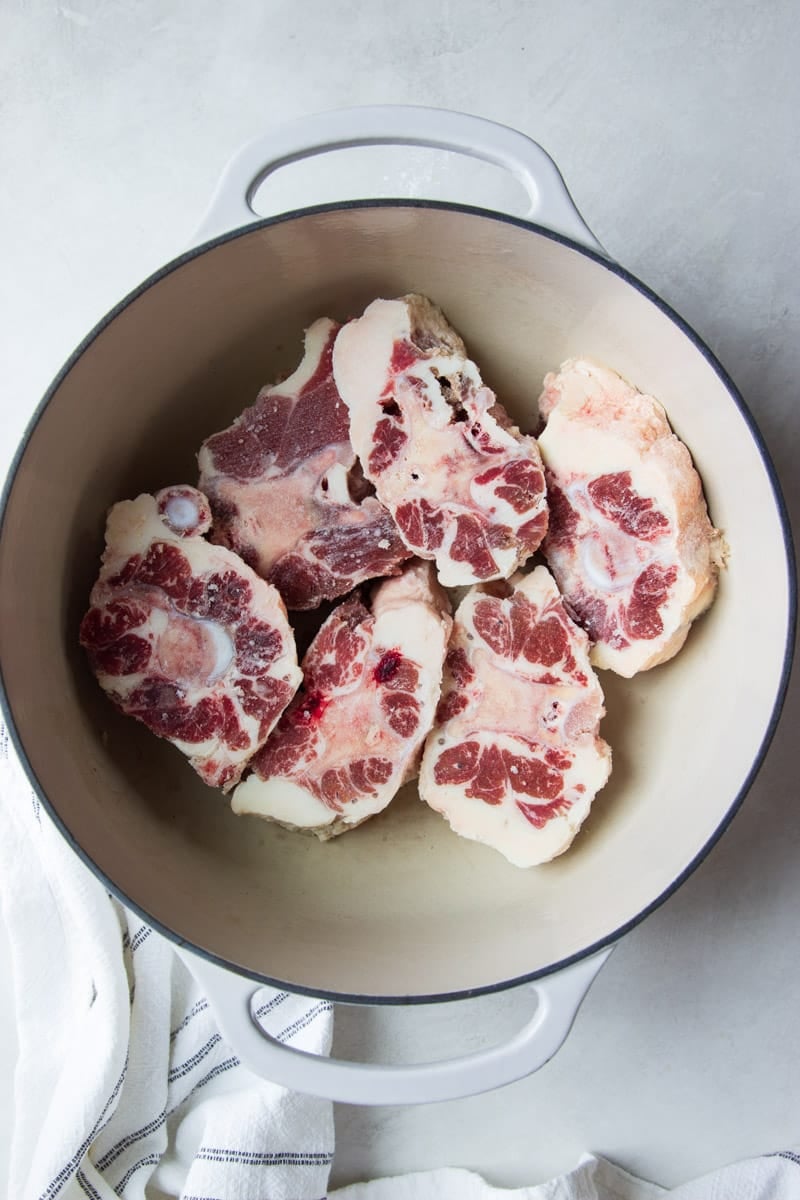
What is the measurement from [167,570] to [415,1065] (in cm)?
72

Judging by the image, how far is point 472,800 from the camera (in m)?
1.49

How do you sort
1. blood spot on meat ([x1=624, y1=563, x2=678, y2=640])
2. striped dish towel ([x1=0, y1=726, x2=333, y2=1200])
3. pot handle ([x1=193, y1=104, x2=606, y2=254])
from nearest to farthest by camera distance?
1. pot handle ([x1=193, y1=104, x2=606, y2=254])
2. blood spot on meat ([x1=624, y1=563, x2=678, y2=640])
3. striped dish towel ([x1=0, y1=726, x2=333, y2=1200])

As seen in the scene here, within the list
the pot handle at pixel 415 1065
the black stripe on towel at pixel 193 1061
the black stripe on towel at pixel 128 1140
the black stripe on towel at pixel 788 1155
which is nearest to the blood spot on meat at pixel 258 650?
the pot handle at pixel 415 1065

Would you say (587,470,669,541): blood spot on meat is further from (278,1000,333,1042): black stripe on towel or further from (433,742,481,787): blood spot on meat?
(278,1000,333,1042): black stripe on towel

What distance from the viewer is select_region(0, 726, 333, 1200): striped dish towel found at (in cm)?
159

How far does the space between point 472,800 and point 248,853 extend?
337 millimetres

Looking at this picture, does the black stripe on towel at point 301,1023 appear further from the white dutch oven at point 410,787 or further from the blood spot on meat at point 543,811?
the blood spot on meat at point 543,811

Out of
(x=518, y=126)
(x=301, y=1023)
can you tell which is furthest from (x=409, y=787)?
(x=518, y=126)

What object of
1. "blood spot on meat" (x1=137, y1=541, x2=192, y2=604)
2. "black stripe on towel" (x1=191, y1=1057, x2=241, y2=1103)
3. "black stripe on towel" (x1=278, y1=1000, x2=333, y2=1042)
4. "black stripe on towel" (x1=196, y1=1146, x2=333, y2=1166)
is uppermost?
"blood spot on meat" (x1=137, y1=541, x2=192, y2=604)

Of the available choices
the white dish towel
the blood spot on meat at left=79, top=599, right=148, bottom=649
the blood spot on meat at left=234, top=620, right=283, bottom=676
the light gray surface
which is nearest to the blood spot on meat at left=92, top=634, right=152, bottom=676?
the blood spot on meat at left=79, top=599, right=148, bottom=649

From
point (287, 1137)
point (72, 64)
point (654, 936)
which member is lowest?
point (287, 1137)

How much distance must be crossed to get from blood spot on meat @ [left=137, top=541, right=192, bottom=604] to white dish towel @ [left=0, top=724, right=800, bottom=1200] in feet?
1.18

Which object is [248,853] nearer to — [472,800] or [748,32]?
[472,800]

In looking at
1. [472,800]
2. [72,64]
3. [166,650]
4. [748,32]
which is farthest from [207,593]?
[748,32]
